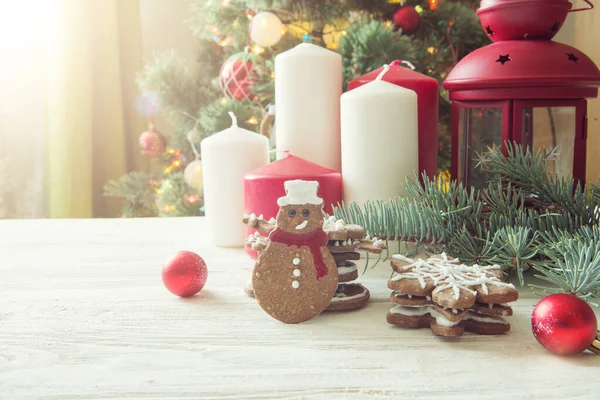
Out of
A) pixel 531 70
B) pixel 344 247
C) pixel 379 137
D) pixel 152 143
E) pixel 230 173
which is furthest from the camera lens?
pixel 152 143

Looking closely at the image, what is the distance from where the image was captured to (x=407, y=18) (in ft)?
4.61

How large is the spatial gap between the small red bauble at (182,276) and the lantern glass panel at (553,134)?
1.45 feet

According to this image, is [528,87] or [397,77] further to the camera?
[397,77]

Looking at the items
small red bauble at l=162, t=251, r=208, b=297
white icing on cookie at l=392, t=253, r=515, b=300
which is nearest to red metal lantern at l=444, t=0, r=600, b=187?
white icing on cookie at l=392, t=253, r=515, b=300

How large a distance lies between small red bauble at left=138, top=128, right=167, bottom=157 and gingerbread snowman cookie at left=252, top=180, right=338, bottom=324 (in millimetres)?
1364

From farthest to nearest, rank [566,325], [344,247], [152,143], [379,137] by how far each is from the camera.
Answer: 1. [152,143]
2. [379,137]
3. [344,247]
4. [566,325]

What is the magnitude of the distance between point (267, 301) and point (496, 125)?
413 mm

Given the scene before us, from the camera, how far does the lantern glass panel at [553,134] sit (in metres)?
0.74

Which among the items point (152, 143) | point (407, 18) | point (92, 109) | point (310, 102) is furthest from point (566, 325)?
point (92, 109)

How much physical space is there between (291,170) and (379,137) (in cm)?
13

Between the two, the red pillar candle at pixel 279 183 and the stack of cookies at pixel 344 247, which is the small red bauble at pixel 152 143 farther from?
the stack of cookies at pixel 344 247

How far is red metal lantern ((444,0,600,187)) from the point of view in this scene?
2.37 ft

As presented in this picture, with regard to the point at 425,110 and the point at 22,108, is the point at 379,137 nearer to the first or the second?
the point at 425,110

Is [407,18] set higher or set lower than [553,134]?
higher
